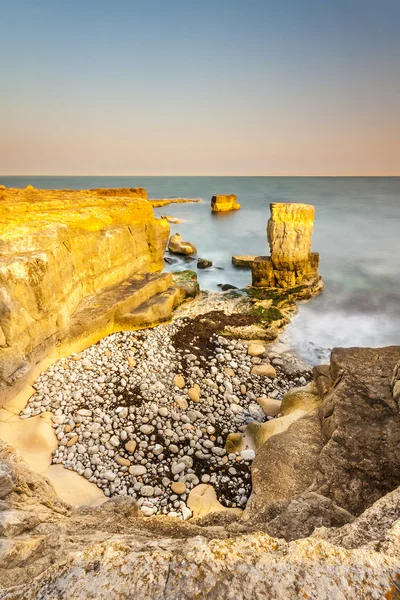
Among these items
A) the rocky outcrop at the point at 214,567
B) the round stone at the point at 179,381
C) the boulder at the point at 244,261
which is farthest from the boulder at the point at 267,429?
the boulder at the point at 244,261

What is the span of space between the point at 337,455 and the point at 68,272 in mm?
7717

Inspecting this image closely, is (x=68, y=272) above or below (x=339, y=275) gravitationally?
above

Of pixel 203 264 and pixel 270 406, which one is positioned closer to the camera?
pixel 270 406

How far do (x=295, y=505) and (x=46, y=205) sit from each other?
10.3m

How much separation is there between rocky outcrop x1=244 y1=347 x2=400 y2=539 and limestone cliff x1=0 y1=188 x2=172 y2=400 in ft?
18.2

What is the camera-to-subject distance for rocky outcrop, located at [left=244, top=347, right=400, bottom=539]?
3195 millimetres

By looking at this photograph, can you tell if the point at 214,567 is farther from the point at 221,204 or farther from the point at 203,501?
the point at 221,204

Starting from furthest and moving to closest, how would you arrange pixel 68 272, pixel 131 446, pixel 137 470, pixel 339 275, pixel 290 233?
pixel 339 275 < pixel 290 233 < pixel 68 272 < pixel 131 446 < pixel 137 470

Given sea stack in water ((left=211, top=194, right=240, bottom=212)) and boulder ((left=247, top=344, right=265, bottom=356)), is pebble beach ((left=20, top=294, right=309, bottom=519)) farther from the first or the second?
sea stack in water ((left=211, top=194, right=240, bottom=212))

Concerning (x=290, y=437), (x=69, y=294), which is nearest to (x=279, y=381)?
(x=290, y=437)

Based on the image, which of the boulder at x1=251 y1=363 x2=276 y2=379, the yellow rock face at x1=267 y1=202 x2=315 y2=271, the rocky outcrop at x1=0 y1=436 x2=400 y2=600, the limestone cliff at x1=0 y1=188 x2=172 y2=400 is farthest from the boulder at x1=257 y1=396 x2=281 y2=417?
the yellow rock face at x1=267 y1=202 x2=315 y2=271

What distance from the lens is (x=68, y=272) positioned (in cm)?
854

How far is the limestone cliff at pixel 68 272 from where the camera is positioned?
6590 mm

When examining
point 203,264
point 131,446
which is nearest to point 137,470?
point 131,446
